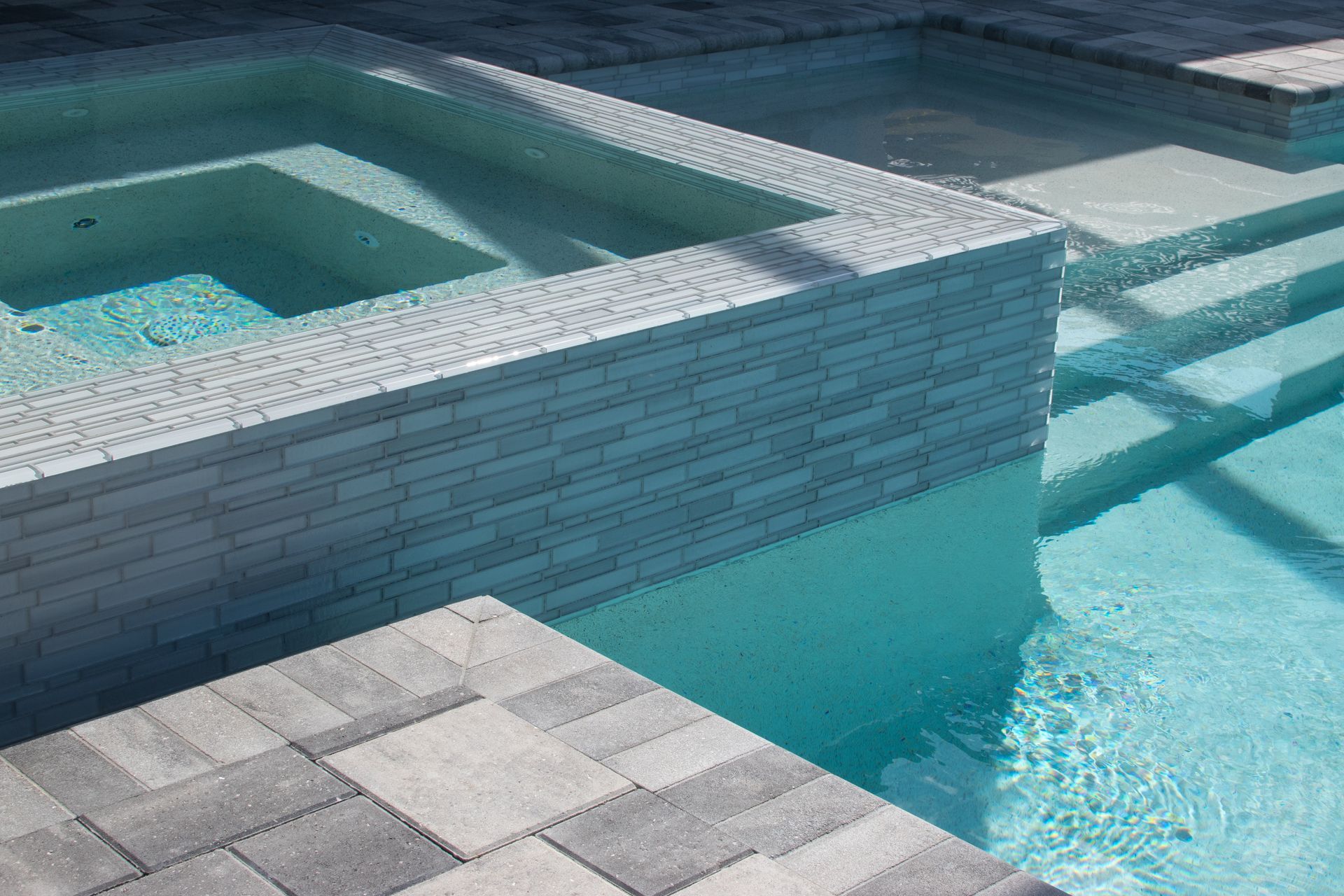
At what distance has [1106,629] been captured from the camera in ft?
10.7

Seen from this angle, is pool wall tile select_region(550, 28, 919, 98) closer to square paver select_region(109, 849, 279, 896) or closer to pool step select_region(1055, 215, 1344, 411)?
pool step select_region(1055, 215, 1344, 411)

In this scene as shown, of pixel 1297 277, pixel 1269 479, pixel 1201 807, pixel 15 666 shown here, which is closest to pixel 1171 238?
pixel 1297 277

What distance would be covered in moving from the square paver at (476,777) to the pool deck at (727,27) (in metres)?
4.56

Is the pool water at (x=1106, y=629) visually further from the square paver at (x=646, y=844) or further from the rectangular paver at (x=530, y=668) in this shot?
the square paver at (x=646, y=844)

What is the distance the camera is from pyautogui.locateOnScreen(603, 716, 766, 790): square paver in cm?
200

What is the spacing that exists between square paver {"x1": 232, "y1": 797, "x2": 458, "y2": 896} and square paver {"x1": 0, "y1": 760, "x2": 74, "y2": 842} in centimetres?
26

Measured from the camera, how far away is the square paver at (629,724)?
6.77 ft

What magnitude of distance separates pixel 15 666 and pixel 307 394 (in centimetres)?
60

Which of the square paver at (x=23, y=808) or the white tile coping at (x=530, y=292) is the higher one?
the white tile coping at (x=530, y=292)

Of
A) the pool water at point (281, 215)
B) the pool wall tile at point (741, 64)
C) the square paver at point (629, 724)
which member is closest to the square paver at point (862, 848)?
the square paver at point (629, 724)

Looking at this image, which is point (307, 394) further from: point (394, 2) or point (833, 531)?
point (394, 2)

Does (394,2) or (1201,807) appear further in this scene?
(394,2)

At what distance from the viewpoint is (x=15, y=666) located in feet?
7.03

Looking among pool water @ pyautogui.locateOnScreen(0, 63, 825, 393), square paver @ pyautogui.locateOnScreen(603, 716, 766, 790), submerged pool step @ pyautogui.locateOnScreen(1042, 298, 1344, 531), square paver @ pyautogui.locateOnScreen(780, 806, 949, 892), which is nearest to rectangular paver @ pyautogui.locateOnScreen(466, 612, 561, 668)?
square paver @ pyautogui.locateOnScreen(603, 716, 766, 790)
